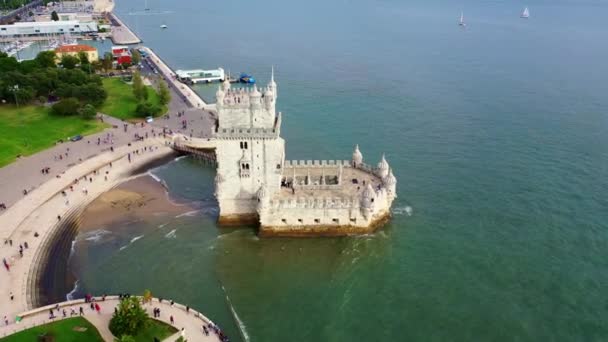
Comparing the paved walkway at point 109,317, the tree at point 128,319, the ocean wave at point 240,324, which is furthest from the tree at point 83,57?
the tree at point 128,319

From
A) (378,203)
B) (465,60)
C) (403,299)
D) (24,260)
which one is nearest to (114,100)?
(24,260)

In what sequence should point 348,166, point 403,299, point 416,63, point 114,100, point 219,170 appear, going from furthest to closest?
point 416,63
point 114,100
point 348,166
point 219,170
point 403,299

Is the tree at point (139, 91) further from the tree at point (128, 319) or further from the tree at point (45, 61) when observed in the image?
the tree at point (128, 319)

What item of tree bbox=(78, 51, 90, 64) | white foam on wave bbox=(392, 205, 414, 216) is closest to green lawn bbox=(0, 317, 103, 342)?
white foam on wave bbox=(392, 205, 414, 216)

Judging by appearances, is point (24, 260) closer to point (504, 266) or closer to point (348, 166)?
point (348, 166)

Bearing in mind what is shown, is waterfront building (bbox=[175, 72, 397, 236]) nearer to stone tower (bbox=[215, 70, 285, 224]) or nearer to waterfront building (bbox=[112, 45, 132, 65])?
stone tower (bbox=[215, 70, 285, 224])
